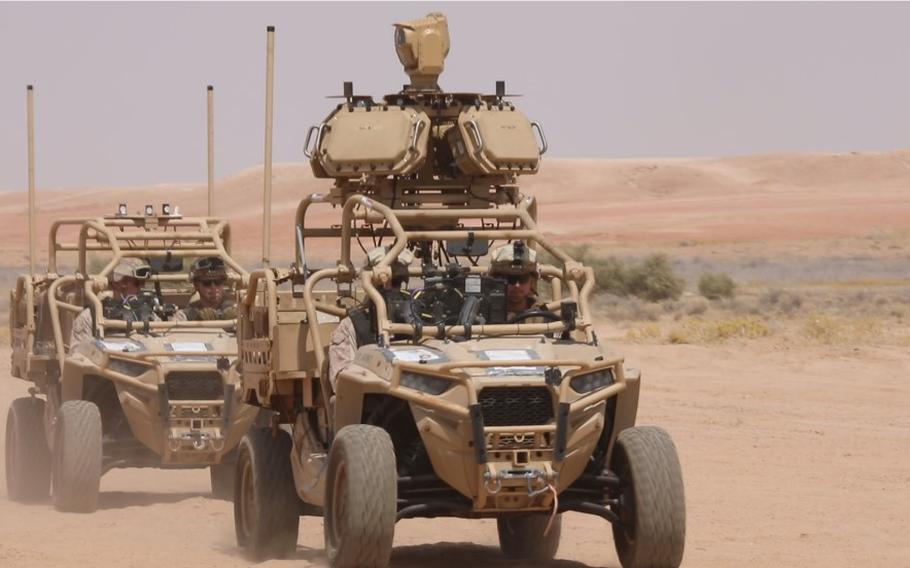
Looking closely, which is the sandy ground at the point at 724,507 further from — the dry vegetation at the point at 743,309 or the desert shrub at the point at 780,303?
the desert shrub at the point at 780,303

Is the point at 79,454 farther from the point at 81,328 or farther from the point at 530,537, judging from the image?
the point at 530,537

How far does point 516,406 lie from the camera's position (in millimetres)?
9727

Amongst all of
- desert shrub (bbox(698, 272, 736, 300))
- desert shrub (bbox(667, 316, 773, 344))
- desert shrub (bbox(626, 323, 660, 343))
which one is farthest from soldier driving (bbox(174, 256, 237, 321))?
desert shrub (bbox(698, 272, 736, 300))

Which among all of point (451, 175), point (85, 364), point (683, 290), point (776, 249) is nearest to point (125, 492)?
point (85, 364)

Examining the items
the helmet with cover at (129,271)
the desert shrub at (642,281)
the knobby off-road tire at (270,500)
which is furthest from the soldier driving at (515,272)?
the desert shrub at (642,281)

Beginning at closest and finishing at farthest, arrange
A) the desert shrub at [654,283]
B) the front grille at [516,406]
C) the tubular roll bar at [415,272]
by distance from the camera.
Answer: the front grille at [516,406]
the tubular roll bar at [415,272]
the desert shrub at [654,283]

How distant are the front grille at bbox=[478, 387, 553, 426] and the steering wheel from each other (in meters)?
1.00

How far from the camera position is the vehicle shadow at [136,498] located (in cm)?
1582

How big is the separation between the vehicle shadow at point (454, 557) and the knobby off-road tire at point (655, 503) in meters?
1.38

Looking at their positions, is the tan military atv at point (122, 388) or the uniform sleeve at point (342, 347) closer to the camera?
the uniform sleeve at point (342, 347)

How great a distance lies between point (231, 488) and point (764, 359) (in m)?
13.8

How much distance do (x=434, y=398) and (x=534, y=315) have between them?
3.90 ft

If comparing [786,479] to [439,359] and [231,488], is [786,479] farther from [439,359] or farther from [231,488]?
[439,359]

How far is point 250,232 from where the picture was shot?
109750mm
